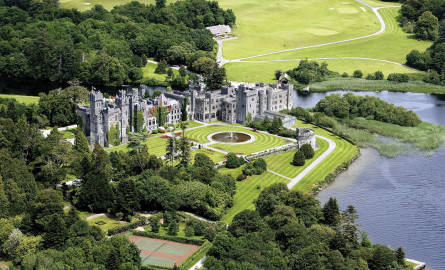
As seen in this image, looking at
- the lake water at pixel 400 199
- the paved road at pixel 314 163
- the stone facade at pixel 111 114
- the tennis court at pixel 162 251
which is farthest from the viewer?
the stone facade at pixel 111 114

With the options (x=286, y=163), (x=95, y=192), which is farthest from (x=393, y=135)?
(x=95, y=192)

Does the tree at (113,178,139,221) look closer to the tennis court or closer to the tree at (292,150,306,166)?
the tennis court

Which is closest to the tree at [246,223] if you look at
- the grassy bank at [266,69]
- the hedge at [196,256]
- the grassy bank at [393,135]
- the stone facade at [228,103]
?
the hedge at [196,256]

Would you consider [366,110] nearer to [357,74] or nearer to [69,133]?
[357,74]

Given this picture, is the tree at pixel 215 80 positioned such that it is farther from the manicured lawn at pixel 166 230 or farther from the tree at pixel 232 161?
the manicured lawn at pixel 166 230

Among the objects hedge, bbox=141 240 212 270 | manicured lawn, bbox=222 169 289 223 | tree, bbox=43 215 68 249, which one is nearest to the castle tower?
manicured lawn, bbox=222 169 289 223

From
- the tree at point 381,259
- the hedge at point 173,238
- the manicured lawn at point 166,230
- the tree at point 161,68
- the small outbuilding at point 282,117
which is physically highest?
the tree at point 161,68
